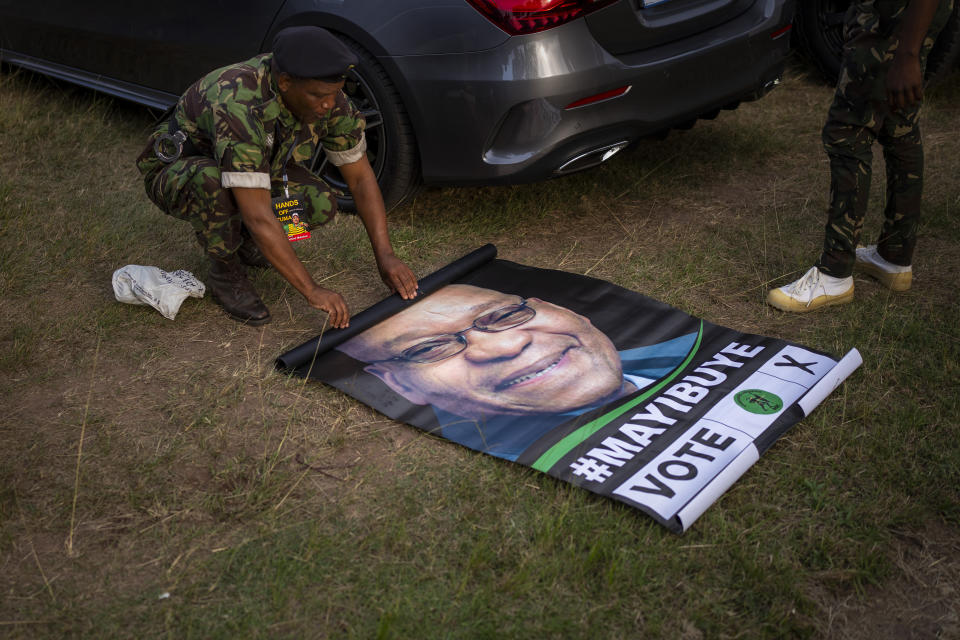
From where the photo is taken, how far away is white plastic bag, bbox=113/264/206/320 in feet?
9.62

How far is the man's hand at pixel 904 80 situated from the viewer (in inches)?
98.1

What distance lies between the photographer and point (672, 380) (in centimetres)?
253

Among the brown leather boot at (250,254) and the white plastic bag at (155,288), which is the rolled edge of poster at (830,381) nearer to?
the brown leather boot at (250,254)

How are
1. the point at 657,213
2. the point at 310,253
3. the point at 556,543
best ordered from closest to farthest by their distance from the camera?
the point at 556,543 < the point at 310,253 < the point at 657,213

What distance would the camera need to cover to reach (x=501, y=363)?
8.72 ft

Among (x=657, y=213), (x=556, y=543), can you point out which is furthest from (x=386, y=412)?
(x=657, y=213)

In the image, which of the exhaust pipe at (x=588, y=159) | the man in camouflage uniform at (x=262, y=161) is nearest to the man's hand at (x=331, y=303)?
the man in camouflage uniform at (x=262, y=161)

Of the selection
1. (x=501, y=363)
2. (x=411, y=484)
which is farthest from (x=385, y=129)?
(x=411, y=484)

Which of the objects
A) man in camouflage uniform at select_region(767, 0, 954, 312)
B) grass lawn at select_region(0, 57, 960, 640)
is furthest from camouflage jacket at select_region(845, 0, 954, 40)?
grass lawn at select_region(0, 57, 960, 640)

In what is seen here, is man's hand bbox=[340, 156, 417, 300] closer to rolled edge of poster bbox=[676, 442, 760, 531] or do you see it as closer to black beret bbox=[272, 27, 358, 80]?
black beret bbox=[272, 27, 358, 80]

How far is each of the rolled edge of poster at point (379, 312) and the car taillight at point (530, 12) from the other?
0.83 meters

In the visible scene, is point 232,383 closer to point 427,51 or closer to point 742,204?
point 427,51

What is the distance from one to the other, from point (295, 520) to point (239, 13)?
2417 millimetres

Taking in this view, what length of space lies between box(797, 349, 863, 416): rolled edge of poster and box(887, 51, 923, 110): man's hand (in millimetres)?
792
